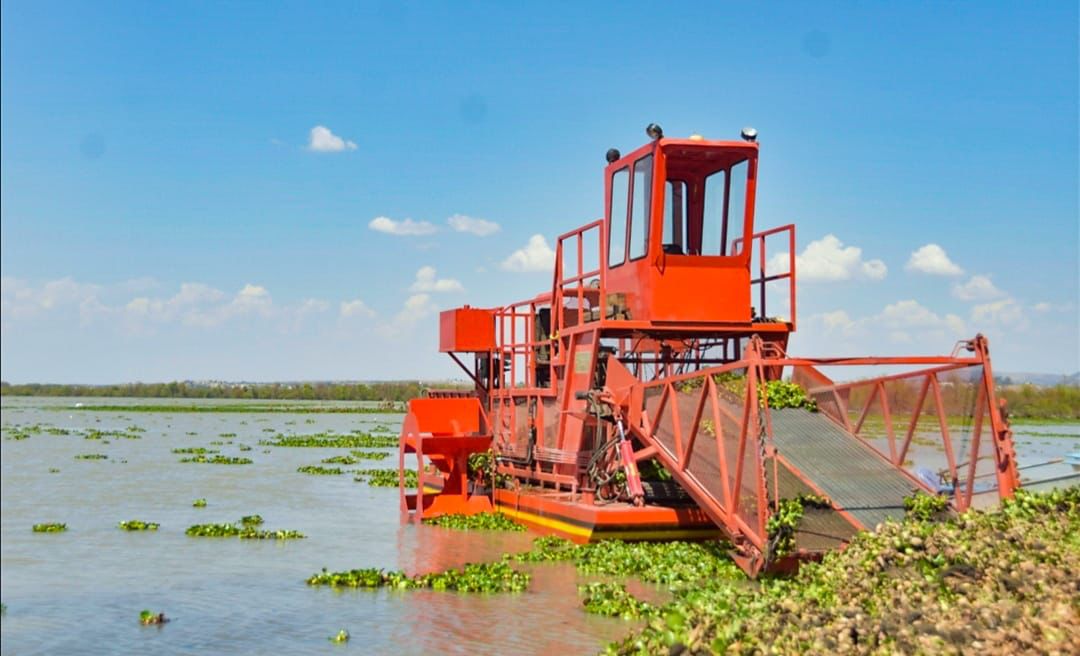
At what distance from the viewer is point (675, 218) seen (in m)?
17.5

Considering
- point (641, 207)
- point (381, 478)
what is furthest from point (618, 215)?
point (381, 478)

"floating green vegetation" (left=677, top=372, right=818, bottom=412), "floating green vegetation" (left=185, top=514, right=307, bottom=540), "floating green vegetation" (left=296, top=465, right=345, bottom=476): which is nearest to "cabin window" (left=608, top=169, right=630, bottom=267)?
"floating green vegetation" (left=677, top=372, right=818, bottom=412)

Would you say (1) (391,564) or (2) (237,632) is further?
(1) (391,564)

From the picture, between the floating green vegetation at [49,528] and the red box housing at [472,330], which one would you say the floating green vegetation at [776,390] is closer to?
the red box housing at [472,330]

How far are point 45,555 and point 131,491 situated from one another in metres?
11.2

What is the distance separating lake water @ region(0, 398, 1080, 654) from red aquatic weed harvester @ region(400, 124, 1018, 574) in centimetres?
169

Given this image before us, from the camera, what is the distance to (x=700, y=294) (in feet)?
55.3

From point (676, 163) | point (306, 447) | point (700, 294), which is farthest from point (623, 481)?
point (306, 447)

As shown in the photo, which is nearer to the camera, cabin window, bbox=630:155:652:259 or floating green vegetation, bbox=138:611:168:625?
floating green vegetation, bbox=138:611:168:625

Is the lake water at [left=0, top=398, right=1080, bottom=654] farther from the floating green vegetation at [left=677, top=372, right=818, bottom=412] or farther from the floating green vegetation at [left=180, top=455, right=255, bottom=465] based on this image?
the floating green vegetation at [left=180, top=455, right=255, bottom=465]

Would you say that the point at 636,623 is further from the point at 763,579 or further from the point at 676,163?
the point at 676,163

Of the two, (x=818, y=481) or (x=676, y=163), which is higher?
(x=676, y=163)

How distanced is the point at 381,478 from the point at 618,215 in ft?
51.8

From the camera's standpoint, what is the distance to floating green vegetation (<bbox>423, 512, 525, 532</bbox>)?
61.7 ft
